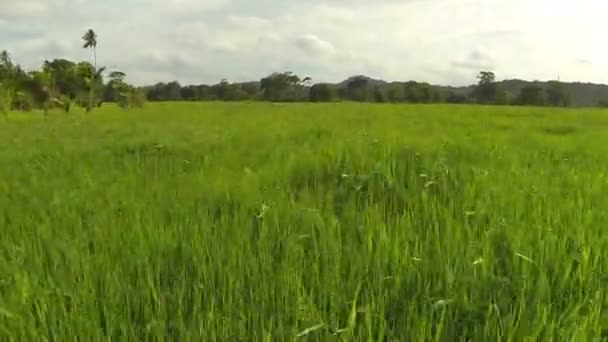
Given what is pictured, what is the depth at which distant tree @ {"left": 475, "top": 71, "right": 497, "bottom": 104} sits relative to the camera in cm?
8337

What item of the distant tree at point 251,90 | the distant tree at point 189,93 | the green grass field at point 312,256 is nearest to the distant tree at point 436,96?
the distant tree at point 251,90

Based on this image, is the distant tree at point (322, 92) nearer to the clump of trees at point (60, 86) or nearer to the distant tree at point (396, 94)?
the distant tree at point (396, 94)

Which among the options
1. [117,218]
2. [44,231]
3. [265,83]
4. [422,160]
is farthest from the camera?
[265,83]

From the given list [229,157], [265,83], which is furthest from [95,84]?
[265,83]

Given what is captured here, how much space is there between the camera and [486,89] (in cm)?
8688

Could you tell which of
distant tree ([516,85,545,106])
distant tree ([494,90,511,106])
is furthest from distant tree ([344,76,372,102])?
distant tree ([516,85,545,106])

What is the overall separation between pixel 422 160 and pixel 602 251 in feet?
6.99

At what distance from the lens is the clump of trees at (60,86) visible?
1442 inches

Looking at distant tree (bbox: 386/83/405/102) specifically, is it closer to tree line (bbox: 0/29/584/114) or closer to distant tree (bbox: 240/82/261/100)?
tree line (bbox: 0/29/584/114)

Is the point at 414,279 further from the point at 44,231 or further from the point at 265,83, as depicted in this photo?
the point at 265,83

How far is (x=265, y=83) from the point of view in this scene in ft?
318

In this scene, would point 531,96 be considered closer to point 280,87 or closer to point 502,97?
point 502,97

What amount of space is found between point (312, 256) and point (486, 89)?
9381 centimetres

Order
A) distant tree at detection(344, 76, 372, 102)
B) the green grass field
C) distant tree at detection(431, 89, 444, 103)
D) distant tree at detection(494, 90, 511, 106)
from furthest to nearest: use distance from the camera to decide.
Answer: distant tree at detection(344, 76, 372, 102) < distant tree at detection(431, 89, 444, 103) < distant tree at detection(494, 90, 511, 106) < the green grass field
